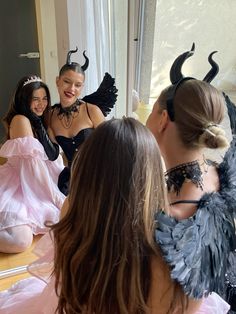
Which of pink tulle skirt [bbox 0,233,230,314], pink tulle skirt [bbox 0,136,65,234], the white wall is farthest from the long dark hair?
pink tulle skirt [bbox 0,233,230,314]

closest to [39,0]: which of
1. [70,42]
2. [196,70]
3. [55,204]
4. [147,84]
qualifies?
[70,42]

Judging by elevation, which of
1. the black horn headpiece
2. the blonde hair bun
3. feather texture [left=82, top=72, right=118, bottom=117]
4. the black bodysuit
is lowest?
the black bodysuit

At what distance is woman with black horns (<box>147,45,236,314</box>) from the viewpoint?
25.7 inches

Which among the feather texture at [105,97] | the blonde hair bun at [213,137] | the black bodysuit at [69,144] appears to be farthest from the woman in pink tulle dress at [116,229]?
the feather texture at [105,97]

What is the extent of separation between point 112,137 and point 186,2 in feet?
4.04

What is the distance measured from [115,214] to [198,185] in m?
0.29

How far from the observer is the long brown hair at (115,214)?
0.57m

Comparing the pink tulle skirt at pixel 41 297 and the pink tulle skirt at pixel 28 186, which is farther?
the pink tulle skirt at pixel 28 186

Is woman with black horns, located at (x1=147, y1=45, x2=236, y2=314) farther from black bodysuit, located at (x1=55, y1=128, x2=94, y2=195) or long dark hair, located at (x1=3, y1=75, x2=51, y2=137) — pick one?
long dark hair, located at (x1=3, y1=75, x2=51, y2=137)

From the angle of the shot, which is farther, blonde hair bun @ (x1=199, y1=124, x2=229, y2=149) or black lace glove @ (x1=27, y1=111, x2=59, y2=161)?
black lace glove @ (x1=27, y1=111, x2=59, y2=161)

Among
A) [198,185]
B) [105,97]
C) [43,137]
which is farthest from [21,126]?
[198,185]

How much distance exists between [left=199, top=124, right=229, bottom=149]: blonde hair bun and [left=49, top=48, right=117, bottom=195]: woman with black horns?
640mm

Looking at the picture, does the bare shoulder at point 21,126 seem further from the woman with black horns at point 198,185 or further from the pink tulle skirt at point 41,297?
the woman with black horns at point 198,185

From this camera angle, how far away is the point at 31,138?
1.37m
